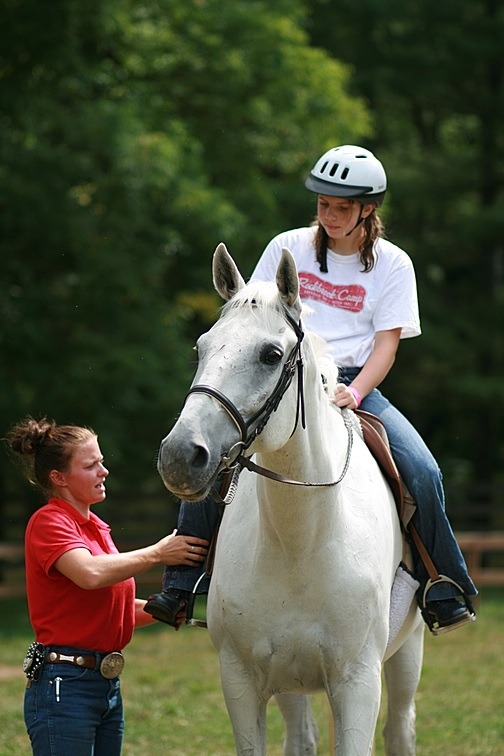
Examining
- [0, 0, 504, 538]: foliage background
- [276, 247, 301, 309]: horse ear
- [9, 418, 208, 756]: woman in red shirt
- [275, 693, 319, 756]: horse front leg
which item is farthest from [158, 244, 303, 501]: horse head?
[0, 0, 504, 538]: foliage background

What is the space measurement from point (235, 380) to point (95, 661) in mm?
1563

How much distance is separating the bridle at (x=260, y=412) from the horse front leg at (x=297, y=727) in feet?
5.85

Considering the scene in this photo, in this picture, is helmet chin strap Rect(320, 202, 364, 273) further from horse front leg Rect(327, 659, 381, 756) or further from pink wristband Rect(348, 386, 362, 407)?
horse front leg Rect(327, 659, 381, 756)

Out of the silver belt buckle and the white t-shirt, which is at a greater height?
the white t-shirt

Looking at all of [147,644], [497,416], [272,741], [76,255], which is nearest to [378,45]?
[497,416]

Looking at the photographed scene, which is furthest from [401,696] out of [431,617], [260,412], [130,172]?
[130,172]

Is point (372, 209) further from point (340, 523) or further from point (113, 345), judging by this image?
point (113, 345)

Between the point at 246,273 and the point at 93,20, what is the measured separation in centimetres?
429

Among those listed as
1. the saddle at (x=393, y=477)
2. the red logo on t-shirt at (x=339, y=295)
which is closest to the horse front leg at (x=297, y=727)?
the saddle at (x=393, y=477)

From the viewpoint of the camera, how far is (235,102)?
17531mm

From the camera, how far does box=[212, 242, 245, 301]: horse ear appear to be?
414 cm

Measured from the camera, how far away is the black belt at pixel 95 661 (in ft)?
15.0

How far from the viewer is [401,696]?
19.4ft

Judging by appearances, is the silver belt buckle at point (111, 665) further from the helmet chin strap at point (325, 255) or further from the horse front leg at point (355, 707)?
the helmet chin strap at point (325, 255)
